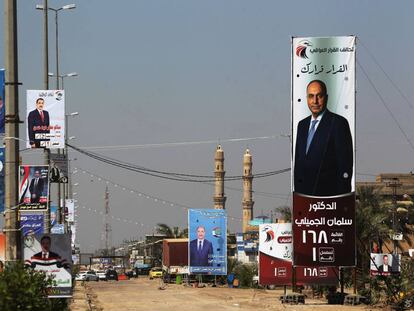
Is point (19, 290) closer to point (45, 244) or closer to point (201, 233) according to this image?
point (45, 244)

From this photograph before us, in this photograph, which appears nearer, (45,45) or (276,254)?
(45,45)

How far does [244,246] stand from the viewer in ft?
325

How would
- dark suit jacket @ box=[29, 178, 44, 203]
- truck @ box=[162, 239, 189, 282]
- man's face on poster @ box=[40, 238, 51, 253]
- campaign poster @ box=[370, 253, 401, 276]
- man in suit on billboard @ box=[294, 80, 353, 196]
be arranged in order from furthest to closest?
truck @ box=[162, 239, 189, 282] < campaign poster @ box=[370, 253, 401, 276] < man in suit on billboard @ box=[294, 80, 353, 196] < dark suit jacket @ box=[29, 178, 44, 203] < man's face on poster @ box=[40, 238, 51, 253]

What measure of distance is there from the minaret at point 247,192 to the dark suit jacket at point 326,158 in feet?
342

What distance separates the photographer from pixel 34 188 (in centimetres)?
2938

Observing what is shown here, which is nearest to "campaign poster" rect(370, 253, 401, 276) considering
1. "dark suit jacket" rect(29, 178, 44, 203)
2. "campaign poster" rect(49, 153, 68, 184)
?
"campaign poster" rect(49, 153, 68, 184)

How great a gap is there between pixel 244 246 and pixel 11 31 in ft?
276

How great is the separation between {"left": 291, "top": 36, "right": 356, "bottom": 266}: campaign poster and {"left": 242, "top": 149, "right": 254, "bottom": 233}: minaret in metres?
104

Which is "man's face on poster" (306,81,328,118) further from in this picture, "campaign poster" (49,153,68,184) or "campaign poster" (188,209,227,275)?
"campaign poster" (188,209,227,275)

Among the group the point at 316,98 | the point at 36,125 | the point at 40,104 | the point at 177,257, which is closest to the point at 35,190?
the point at 36,125

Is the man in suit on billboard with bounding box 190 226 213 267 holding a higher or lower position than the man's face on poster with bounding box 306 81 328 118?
lower

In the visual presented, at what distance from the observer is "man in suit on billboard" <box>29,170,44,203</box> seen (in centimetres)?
2925

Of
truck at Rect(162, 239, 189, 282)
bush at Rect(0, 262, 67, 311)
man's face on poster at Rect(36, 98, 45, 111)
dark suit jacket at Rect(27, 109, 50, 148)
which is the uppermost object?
man's face on poster at Rect(36, 98, 45, 111)

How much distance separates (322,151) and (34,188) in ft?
45.7
